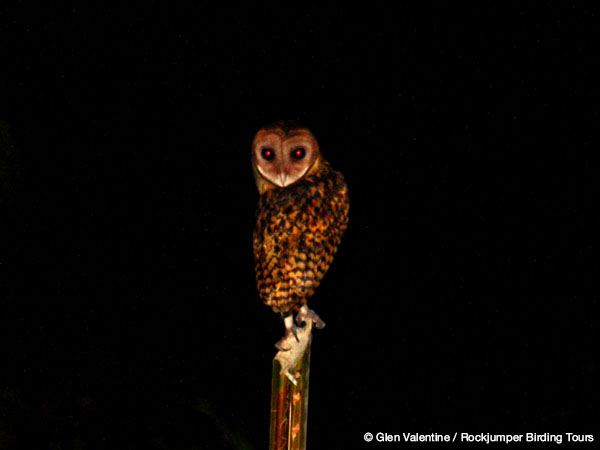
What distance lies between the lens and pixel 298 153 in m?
1.49

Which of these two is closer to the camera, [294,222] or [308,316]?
[294,222]

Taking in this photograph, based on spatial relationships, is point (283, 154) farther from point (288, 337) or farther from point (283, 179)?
point (288, 337)

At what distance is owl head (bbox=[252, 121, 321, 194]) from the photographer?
1.47 meters

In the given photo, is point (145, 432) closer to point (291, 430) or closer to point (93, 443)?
point (93, 443)

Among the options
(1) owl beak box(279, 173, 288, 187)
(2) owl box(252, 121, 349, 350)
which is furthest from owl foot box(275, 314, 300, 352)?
(1) owl beak box(279, 173, 288, 187)

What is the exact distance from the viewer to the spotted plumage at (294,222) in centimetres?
151

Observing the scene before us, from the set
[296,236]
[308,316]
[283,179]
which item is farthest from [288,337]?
[283,179]

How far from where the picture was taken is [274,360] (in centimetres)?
157

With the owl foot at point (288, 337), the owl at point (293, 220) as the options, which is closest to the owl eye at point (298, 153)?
the owl at point (293, 220)

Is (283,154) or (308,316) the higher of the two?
(283,154)

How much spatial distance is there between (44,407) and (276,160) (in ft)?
3.13

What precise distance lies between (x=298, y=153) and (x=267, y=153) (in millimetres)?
65

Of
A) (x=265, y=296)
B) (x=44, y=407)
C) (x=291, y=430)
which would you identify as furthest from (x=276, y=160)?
(x=44, y=407)

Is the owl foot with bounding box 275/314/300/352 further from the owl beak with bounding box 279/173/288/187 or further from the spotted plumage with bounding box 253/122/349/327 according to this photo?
the owl beak with bounding box 279/173/288/187
